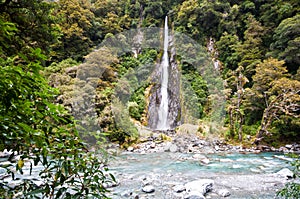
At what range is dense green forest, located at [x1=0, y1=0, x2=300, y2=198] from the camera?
0.68 meters

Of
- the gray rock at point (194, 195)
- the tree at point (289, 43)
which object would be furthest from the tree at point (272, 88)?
→ the gray rock at point (194, 195)

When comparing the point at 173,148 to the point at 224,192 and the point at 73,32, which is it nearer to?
the point at 224,192

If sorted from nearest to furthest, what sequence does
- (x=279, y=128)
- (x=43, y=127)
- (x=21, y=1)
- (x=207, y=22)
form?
(x=43, y=127), (x=21, y=1), (x=279, y=128), (x=207, y=22)

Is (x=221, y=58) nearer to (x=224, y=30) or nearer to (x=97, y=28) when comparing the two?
(x=224, y=30)

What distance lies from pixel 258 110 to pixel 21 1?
1098cm


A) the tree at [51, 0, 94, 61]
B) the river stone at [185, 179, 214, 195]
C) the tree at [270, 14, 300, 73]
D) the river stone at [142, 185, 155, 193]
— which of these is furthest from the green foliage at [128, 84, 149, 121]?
the river stone at [185, 179, 214, 195]

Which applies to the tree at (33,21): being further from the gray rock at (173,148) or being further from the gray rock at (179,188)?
the gray rock at (173,148)

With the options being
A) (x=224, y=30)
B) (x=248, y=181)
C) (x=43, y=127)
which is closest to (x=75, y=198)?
(x=43, y=127)

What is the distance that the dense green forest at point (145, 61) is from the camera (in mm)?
680

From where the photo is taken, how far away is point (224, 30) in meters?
16.1

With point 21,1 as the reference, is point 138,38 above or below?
above

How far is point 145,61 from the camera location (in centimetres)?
1670

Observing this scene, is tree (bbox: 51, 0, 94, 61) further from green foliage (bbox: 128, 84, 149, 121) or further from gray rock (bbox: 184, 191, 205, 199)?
gray rock (bbox: 184, 191, 205, 199)

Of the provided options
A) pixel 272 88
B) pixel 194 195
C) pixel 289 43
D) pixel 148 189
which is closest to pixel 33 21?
pixel 148 189
